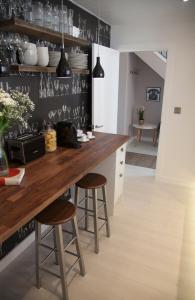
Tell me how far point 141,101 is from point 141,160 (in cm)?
202

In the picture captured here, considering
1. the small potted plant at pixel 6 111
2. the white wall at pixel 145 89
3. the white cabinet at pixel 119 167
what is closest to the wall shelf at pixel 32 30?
the small potted plant at pixel 6 111

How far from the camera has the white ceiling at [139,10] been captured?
260 cm

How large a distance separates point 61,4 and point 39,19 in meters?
0.58

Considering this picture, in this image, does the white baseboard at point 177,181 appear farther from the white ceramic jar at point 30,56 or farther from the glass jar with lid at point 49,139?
the white ceramic jar at point 30,56

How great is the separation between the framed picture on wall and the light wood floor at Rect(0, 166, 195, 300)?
11.6 ft

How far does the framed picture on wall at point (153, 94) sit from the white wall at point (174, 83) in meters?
2.48

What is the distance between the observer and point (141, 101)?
5.96m

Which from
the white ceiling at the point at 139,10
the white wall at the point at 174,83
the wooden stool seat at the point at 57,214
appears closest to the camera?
the wooden stool seat at the point at 57,214

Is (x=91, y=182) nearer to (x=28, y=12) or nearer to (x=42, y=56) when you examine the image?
(x=42, y=56)

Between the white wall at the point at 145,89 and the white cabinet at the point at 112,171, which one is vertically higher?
the white wall at the point at 145,89

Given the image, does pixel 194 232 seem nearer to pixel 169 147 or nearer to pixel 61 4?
pixel 169 147

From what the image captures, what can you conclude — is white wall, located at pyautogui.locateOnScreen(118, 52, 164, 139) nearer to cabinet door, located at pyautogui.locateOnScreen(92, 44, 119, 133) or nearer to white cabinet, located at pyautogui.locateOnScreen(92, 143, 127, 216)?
cabinet door, located at pyautogui.locateOnScreen(92, 44, 119, 133)

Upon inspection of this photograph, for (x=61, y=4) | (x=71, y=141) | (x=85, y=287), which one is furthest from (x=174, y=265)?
(x=61, y=4)

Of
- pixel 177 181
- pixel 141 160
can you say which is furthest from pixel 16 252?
pixel 141 160
